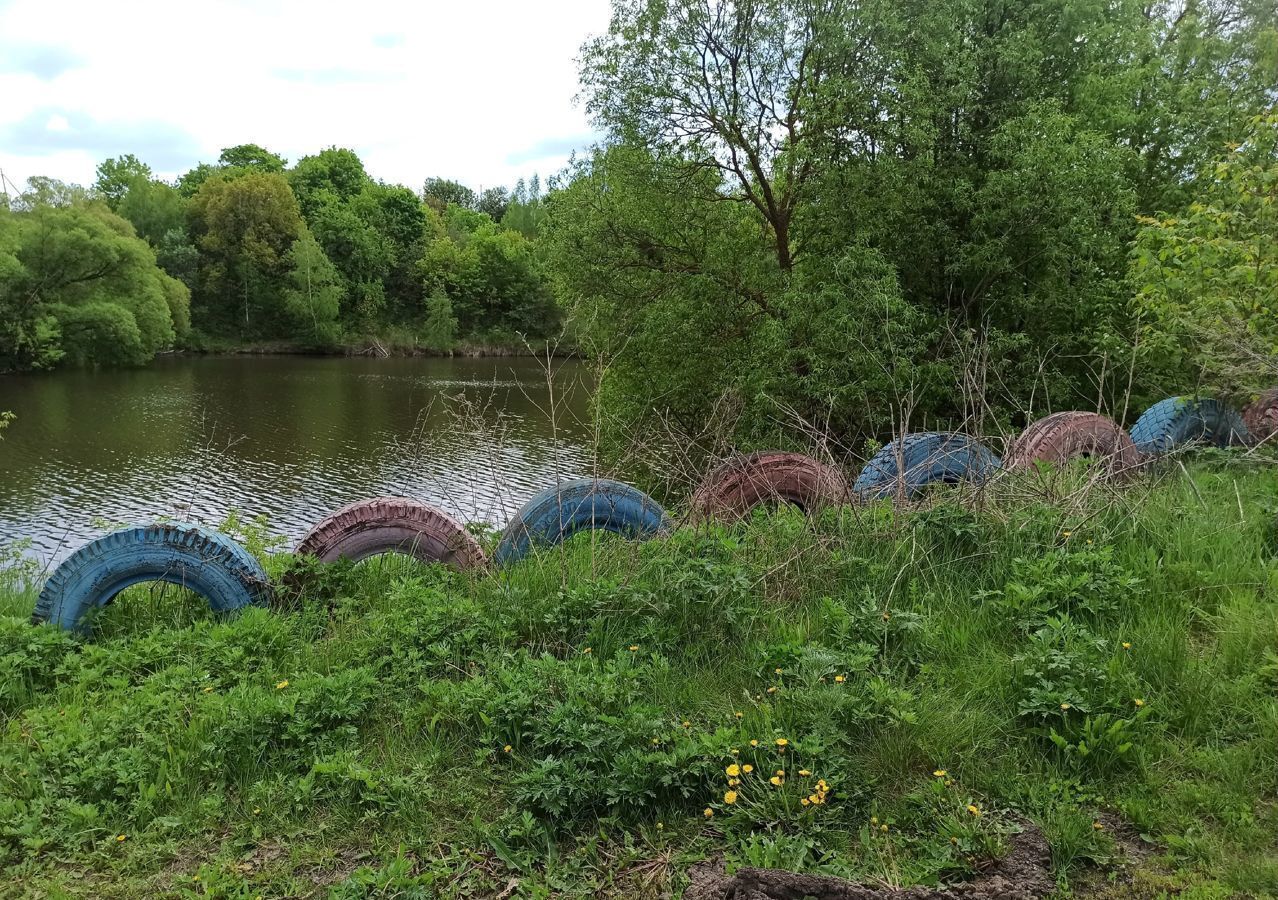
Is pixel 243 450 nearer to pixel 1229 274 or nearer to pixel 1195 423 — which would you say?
pixel 1195 423

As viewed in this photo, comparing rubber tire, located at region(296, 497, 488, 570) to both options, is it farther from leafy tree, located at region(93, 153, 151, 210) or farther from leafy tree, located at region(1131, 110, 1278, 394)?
leafy tree, located at region(93, 153, 151, 210)

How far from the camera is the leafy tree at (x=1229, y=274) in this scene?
730 centimetres

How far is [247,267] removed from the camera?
213 ft

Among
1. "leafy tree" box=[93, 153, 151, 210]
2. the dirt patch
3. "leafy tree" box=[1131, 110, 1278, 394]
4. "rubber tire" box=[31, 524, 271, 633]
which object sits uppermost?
"leafy tree" box=[93, 153, 151, 210]

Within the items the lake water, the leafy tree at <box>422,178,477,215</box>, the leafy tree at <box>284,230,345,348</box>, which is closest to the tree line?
the leafy tree at <box>284,230,345,348</box>

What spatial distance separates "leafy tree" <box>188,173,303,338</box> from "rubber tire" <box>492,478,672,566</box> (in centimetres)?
6627

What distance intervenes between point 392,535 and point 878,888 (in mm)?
4170

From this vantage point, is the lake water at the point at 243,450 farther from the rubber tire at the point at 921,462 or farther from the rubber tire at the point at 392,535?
the rubber tire at the point at 921,462

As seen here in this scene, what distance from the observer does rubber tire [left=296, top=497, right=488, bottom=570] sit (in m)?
5.75

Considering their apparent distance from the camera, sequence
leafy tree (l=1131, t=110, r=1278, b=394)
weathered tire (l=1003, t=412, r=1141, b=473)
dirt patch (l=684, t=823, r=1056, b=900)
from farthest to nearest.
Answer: leafy tree (l=1131, t=110, r=1278, b=394) → weathered tire (l=1003, t=412, r=1141, b=473) → dirt patch (l=684, t=823, r=1056, b=900)

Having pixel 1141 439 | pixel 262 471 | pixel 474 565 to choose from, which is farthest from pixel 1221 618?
pixel 262 471

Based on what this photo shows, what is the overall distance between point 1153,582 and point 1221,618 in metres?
0.37

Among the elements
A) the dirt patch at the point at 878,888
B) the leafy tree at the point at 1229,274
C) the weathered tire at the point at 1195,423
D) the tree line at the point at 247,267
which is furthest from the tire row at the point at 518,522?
the tree line at the point at 247,267

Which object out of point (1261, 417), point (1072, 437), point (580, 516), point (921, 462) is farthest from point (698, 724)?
point (1261, 417)
